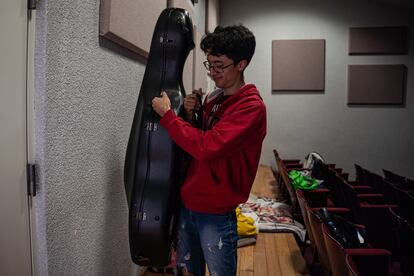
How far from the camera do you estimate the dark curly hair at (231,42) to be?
1109mm

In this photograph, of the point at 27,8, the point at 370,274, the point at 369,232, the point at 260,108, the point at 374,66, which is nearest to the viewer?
the point at 27,8

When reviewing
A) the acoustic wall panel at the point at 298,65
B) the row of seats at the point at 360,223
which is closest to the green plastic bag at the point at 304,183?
the row of seats at the point at 360,223

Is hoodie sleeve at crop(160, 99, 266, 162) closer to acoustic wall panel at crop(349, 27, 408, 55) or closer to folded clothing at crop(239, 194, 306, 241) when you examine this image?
folded clothing at crop(239, 194, 306, 241)

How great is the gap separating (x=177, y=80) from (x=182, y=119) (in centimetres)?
15

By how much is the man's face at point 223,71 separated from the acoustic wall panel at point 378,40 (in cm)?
472

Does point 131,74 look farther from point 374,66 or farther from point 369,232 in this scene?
point 374,66

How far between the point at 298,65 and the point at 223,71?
4502mm

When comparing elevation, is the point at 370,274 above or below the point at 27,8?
below

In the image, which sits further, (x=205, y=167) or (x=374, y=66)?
(x=374, y=66)

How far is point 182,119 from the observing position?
1.13m

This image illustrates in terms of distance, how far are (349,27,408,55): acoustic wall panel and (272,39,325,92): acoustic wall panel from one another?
0.49m

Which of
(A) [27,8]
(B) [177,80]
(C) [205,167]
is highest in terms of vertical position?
(A) [27,8]

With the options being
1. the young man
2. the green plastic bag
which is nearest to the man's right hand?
the young man

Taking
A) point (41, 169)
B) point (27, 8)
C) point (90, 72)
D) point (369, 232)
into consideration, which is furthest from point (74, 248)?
point (369, 232)
